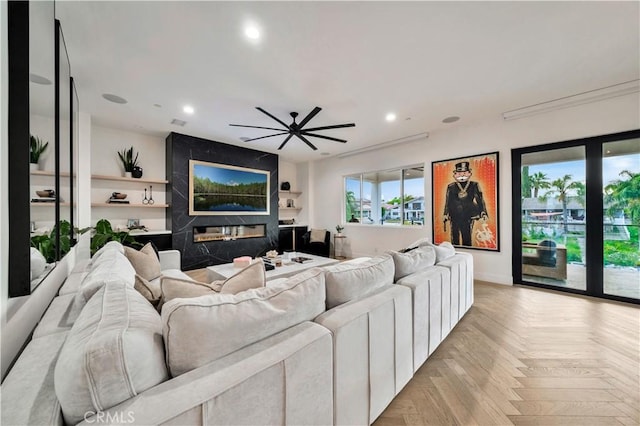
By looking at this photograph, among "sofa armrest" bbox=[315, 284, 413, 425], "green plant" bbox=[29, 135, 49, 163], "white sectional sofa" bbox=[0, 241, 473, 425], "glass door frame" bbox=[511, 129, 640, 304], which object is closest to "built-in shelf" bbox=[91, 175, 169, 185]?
"green plant" bbox=[29, 135, 49, 163]

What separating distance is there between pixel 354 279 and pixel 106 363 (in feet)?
3.53

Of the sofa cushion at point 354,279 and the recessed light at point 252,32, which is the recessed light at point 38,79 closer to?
the recessed light at point 252,32

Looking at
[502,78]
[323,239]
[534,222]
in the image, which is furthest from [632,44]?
[323,239]

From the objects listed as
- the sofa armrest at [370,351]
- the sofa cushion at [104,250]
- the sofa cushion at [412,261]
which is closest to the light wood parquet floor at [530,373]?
the sofa armrest at [370,351]

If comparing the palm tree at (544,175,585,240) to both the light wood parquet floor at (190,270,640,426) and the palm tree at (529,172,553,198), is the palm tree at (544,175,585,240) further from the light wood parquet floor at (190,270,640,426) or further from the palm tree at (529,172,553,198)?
the light wood parquet floor at (190,270,640,426)

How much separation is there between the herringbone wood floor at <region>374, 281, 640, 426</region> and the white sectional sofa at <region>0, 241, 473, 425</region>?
28 cm

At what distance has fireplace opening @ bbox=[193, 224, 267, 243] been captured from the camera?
17.1 ft

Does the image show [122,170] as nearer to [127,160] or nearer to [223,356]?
[127,160]

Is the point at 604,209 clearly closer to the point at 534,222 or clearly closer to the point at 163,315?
the point at 534,222

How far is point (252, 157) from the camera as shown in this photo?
5957 mm

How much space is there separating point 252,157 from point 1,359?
542 cm

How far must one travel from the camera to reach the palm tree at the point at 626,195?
3.08 meters

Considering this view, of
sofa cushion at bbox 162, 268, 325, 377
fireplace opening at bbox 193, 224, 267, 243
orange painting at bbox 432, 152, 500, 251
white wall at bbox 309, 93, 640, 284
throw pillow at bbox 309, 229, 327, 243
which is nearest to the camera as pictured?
sofa cushion at bbox 162, 268, 325, 377

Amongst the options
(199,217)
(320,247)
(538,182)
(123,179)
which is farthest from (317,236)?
(538,182)
